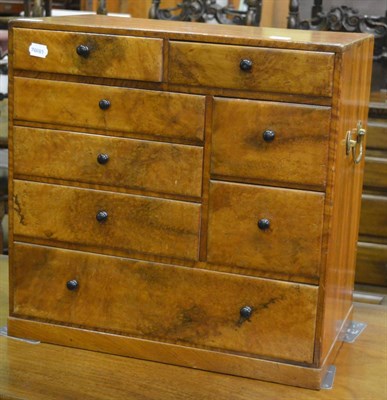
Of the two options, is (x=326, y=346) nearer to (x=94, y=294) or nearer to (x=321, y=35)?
(x=94, y=294)

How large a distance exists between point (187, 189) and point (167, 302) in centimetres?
26

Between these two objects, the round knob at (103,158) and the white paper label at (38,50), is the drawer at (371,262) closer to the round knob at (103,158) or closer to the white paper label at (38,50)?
the round knob at (103,158)

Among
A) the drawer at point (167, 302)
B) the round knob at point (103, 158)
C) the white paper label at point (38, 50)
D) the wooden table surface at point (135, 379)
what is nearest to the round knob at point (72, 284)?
the drawer at point (167, 302)

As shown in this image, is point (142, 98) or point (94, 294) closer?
point (142, 98)

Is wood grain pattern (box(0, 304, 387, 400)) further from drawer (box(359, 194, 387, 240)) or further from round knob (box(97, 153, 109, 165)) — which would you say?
drawer (box(359, 194, 387, 240))

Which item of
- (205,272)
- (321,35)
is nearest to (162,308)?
(205,272)

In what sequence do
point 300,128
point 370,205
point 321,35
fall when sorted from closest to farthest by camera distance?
1. point 300,128
2. point 321,35
3. point 370,205

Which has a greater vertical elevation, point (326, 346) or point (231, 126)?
point (231, 126)

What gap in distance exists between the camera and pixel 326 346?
6.65 ft

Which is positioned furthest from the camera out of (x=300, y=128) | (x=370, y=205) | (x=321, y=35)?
(x=370, y=205)

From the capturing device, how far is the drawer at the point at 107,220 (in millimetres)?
2023

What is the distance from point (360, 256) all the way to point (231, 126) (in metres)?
2.05

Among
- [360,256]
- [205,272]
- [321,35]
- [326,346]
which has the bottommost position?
[360,256]

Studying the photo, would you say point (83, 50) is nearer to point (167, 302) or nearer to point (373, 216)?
point (167, 302)
